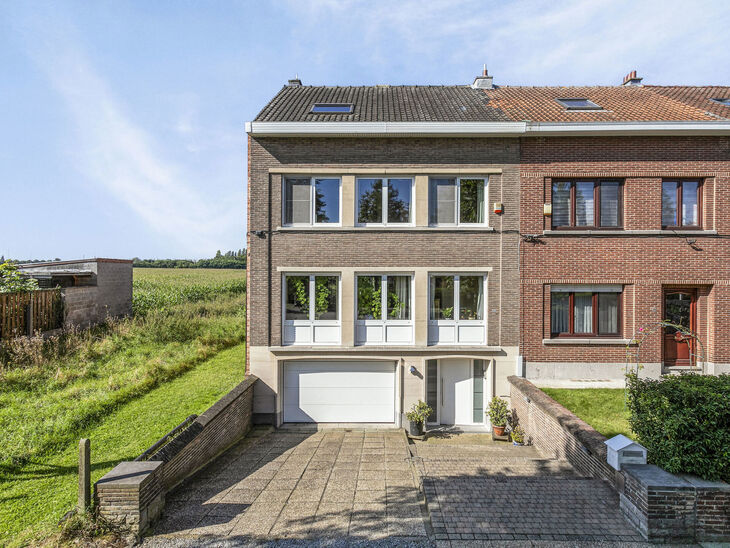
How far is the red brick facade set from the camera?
9.09 metres

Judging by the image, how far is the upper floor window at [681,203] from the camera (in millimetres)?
9305

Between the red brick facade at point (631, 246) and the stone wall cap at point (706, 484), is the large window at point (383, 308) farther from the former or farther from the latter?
the stone wall cap at point (706, 484)

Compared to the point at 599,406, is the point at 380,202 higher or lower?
higher

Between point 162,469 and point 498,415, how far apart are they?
720 centimetres

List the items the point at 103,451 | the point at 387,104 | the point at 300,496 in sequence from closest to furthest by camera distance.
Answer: the point at 300,496 → the point at 103,451 → the point at 387,104

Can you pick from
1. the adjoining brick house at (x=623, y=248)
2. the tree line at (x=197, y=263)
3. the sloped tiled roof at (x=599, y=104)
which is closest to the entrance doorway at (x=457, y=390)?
the adjoining brick house at (x=623, y=248)

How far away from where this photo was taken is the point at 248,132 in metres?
8.95

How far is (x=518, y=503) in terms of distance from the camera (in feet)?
16.1

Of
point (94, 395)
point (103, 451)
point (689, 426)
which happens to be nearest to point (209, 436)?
point (103, 451)

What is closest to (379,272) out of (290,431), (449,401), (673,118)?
(449,401)

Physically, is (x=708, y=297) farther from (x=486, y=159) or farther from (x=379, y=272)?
(x=379, y=272)

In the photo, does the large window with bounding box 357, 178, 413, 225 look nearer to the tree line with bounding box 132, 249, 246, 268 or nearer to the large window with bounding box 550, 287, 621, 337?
the large window with bounding box 550, 287, 621, 337

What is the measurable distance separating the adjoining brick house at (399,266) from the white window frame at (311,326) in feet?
0.09

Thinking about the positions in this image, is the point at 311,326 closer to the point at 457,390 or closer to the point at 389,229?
the point at 389,229
